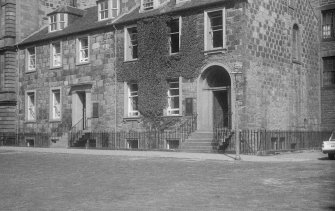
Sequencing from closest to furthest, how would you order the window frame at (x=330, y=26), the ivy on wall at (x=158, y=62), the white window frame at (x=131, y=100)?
1. the ivy on wall at (x=158, y=62)
2. the white window frame at (x=131, y=100)
3. the window frame at (x=330, y=26)

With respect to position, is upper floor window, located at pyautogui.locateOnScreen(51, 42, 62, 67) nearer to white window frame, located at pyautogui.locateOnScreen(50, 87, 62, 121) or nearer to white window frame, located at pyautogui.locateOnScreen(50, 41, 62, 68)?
white window frame, located at pyautogui.locateOnScreen(50, 41, 62, 68)

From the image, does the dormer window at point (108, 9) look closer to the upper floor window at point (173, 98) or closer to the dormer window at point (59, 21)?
the dormer window at point (59, 21)

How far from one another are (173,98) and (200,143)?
4.31 m

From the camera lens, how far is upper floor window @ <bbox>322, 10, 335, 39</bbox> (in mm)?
31344

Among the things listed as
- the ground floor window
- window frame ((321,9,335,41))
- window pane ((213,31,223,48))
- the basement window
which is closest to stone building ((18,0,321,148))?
window pane ((213,31,223,48))

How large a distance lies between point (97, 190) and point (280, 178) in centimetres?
493

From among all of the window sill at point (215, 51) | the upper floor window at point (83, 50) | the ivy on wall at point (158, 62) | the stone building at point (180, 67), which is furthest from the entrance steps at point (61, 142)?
the window sill at point (215, 51)

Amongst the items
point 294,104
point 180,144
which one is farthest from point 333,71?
point 180,144

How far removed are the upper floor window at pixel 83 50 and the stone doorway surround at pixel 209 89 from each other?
33.2ft

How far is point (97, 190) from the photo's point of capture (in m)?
10.7

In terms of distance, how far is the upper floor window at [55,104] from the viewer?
33.4m

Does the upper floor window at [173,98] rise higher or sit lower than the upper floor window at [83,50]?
lower

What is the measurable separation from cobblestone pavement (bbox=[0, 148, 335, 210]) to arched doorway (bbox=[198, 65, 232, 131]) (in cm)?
942

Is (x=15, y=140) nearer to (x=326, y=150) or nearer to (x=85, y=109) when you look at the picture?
(x=85, y=109)
